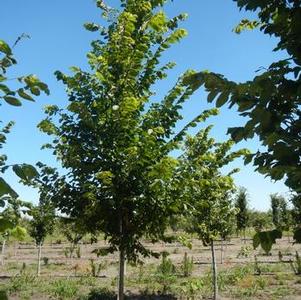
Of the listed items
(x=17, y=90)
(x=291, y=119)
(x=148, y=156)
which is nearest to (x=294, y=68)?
(x=291, y=119)

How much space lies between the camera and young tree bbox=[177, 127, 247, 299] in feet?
20.6

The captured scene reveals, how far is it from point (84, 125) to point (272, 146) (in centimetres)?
476

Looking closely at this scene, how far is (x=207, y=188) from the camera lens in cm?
764

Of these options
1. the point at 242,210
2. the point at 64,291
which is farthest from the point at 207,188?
the point at 242,210

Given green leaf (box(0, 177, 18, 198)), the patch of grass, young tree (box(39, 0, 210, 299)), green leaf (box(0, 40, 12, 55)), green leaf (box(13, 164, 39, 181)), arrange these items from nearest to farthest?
1. green leaf (box(0, 177, 18, 198))
2. green leaf (box(13, 164, 39, 181))
3. green leaf (box(0, 40, 12, 55))
4. young tree (box(39, 0, 210, 299))
5. the patch of grass

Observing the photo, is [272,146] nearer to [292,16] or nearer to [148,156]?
[292,16]

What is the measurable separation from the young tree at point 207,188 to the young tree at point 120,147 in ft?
1.10

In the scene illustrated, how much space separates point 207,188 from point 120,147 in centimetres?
217

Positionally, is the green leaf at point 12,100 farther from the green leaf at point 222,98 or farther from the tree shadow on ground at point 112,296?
the tree shadow on ground at point 112,296

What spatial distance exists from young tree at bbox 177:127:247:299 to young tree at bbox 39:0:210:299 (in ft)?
1.10

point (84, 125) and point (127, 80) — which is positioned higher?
point (127, 80)

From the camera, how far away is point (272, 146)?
6.02 feet

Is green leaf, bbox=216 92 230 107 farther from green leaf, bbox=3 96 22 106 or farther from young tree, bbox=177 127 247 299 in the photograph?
young tree, bbox=177 127 247 299

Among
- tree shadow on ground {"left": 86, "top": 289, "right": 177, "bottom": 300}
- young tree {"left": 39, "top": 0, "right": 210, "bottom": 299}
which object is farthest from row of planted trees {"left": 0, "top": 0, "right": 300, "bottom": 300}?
tree shadow on ground {"left": 86, "top": 289, "right": 177, "bottom": 300}
